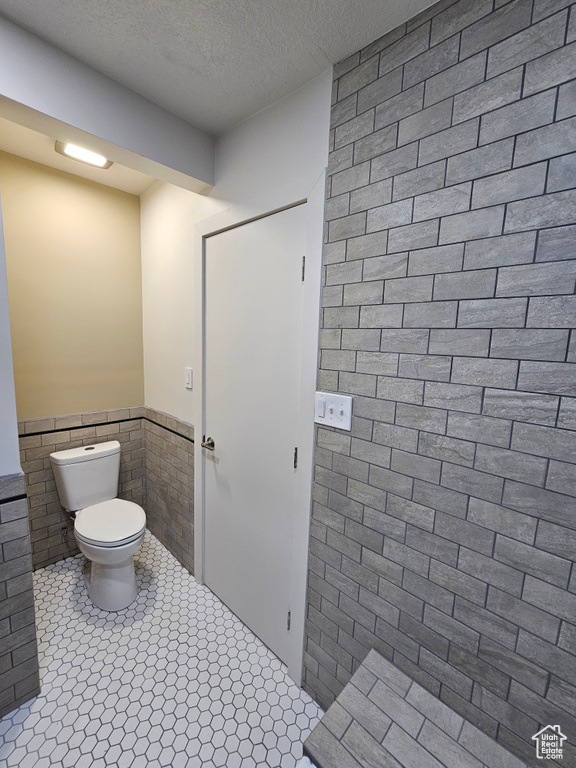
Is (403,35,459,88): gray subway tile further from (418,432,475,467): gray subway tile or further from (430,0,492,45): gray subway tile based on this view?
(418,432,475,467): gray subway tile

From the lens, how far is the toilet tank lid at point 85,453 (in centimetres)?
199

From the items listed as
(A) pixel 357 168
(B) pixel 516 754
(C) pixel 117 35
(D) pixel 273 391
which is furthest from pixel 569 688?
(C) pixel 117 35

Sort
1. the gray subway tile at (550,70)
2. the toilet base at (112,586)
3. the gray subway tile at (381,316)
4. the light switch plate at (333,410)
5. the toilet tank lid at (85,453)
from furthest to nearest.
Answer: the toilet tank lid at (85,453), the toilet base at (112,586), the light switch plate at (333,410), the gray subway tile at (381,316), the gray subway tile at (550,70)

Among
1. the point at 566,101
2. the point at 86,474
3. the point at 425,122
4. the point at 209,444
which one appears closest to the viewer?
the point at 566,101

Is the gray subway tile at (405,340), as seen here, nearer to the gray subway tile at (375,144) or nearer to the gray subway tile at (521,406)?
the gray subway tile at (521,406)

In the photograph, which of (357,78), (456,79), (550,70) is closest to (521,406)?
(550,70)

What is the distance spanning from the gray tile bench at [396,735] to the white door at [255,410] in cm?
57

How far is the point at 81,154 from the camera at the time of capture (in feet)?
5.76

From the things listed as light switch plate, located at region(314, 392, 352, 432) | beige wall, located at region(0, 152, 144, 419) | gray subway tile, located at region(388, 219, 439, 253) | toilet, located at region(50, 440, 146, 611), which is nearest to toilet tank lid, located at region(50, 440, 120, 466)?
toilet, located at region(50, 440, 146, 611)

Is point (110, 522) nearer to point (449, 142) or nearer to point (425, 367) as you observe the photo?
point (425, 367)

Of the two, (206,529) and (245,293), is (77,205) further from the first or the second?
(206,529)

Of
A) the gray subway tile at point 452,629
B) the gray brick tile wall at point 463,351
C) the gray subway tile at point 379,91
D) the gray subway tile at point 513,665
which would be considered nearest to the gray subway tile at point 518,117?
the gray brick tile wall at point 463,351

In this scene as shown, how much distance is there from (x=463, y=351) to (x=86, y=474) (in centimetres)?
216

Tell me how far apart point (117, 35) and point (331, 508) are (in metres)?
1.78
